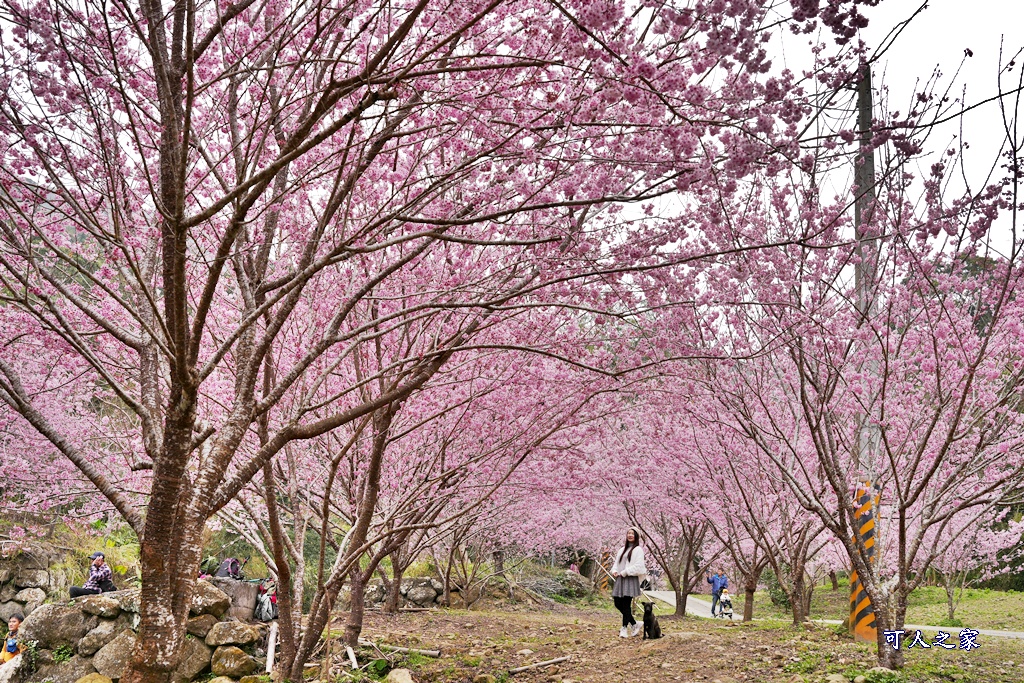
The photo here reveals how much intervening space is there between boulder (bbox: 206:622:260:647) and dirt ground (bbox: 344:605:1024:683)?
1494 millimetres

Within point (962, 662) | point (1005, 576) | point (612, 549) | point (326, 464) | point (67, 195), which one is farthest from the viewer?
point (612, 549)

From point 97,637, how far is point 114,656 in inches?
22.0

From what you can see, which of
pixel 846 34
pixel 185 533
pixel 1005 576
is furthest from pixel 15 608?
pixel 1005 576

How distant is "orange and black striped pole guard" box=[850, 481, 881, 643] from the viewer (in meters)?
7.07

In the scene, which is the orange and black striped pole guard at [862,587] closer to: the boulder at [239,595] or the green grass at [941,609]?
the green grass at [941,609]

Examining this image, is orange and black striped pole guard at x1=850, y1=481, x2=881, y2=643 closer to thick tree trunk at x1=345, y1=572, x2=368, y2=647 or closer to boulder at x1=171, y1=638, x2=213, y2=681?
thick tree trunk at x1=345, y1=572, x2=368, y2=647

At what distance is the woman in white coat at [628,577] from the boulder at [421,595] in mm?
8301

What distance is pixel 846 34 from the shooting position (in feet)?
9.42

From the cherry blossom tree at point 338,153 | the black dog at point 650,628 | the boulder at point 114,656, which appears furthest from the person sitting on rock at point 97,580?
the black dog at point 650,628

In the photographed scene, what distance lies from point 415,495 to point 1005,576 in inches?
840

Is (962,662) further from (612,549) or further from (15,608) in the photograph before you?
(612,549)

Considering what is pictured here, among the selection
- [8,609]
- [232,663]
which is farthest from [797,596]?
[8,609]

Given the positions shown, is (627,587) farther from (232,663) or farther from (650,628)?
(232,663)

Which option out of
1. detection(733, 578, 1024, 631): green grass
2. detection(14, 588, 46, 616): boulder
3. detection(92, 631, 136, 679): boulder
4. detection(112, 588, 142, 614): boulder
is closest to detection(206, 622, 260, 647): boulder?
detection(92, 631, 136, 679): boulder
